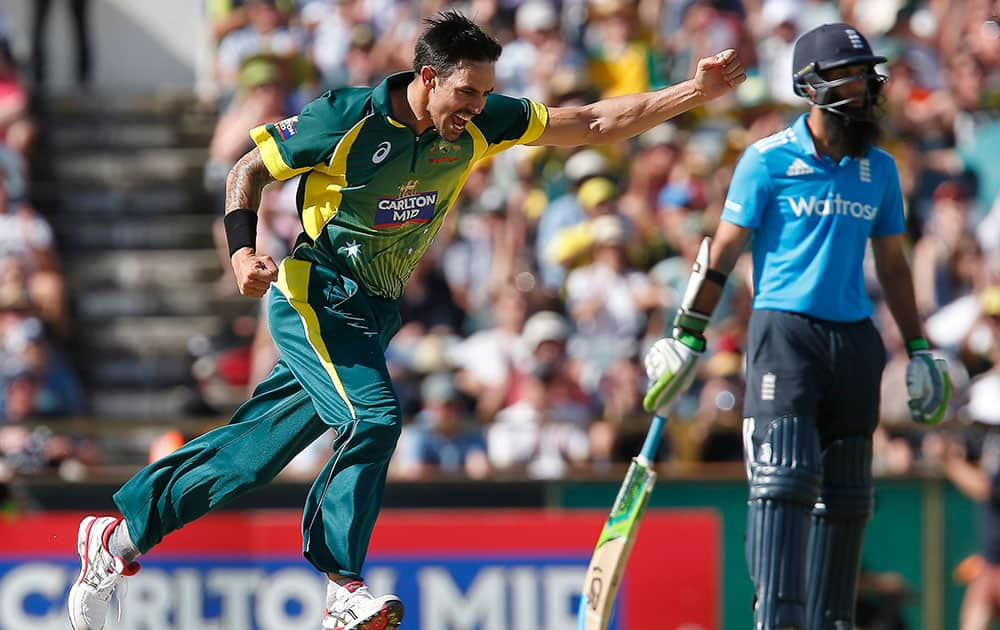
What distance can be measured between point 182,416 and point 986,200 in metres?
6.48

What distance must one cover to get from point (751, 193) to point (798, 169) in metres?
0.21

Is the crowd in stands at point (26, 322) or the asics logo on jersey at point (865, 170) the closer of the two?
the asics logo on jersey at point (865, 170)

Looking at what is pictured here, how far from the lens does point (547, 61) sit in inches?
539

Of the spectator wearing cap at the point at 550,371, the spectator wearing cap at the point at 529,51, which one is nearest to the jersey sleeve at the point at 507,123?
the spectator wearing cap at the point at 550,371

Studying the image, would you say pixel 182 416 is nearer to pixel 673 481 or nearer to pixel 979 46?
pixel 673 481

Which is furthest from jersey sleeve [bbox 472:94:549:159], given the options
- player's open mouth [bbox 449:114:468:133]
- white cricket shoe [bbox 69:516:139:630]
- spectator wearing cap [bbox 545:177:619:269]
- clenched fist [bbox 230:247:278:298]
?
spectator wearing cap [bbox 545:177:619:269]

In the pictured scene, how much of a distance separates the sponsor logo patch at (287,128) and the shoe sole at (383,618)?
180 centimetres

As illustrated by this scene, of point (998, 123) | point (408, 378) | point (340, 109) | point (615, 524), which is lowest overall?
point (615, 524)

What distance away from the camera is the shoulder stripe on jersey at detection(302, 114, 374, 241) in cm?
646

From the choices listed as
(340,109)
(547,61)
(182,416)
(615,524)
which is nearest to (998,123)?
(547,61)

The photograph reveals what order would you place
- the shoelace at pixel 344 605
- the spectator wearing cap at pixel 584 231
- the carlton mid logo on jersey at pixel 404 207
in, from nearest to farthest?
the shoelace at pixel 344 605
the carlton mid logo on jersey at pixel 404 207
the spectator wearing cap at pixel 584 231

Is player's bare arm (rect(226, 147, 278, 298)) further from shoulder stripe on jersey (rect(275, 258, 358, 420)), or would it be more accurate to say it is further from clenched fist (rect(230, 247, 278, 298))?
shoulder stripe on jersey (rect(275, 258, 358, 420))

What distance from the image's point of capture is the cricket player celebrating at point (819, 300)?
6.79 m

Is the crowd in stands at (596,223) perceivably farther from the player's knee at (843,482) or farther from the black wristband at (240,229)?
the black wristband at (240,229)
